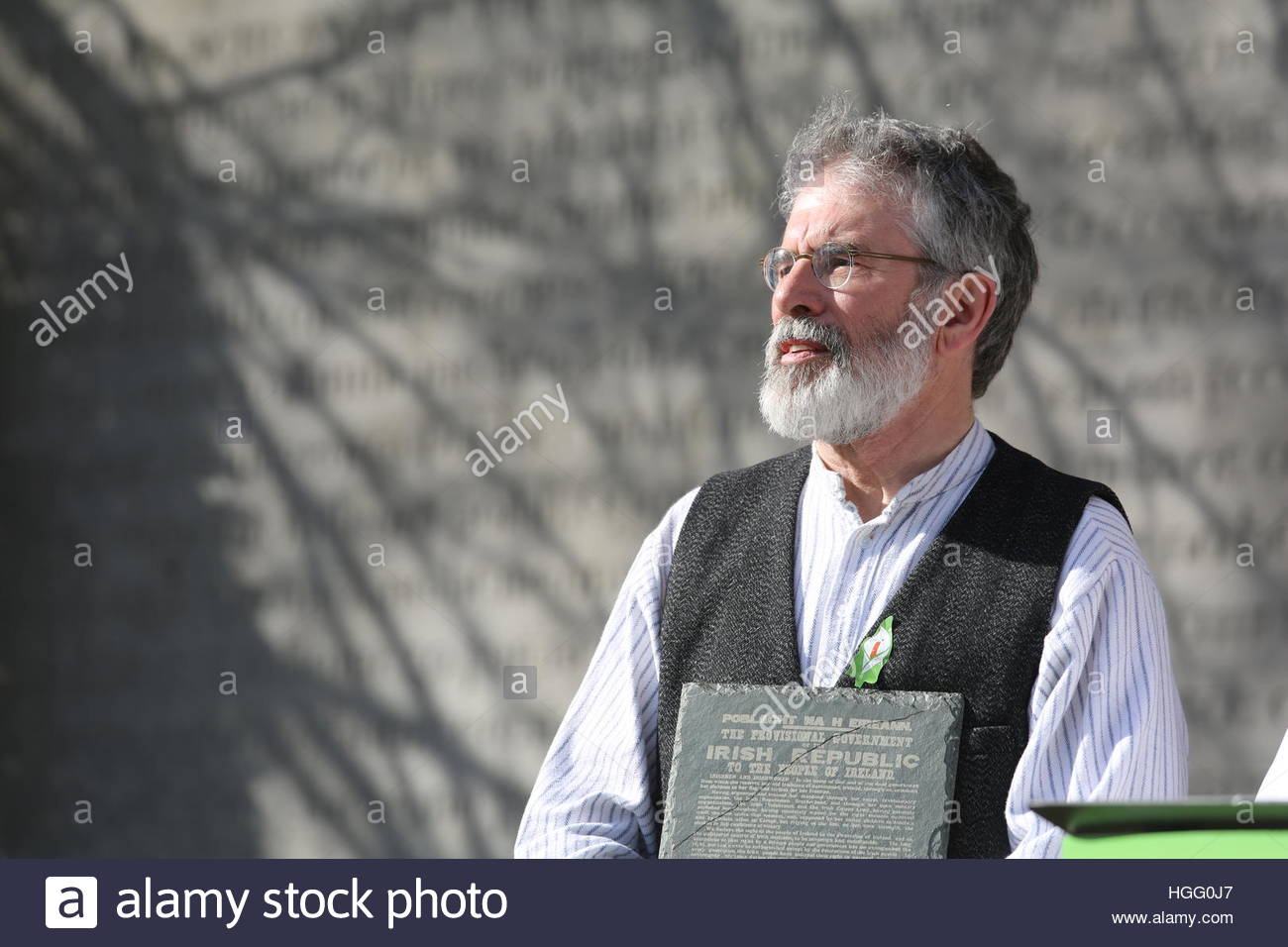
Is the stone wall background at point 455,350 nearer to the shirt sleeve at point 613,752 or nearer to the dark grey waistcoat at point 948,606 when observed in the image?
the dark grey waistcoat at point 948,606

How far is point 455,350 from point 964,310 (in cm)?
280

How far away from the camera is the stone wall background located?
4.40m

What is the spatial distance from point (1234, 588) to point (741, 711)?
7.78 feet

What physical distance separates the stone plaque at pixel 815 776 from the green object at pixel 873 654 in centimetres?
7

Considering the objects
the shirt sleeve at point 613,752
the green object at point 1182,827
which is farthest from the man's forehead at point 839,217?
the green object at point 1182,827

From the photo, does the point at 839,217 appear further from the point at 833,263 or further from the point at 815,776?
the point at 815,776

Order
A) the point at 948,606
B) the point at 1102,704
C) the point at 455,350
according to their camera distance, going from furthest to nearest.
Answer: the point at 455,350, the point at 948,606, the point at 1102,704

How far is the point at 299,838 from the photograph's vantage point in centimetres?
550

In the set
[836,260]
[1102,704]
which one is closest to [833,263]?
[836,260]

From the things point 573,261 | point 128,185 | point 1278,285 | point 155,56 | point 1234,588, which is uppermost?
point 155,56

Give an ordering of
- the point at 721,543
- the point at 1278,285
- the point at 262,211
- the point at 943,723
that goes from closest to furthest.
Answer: the point at 943,723 → the point at 721,543 → the point at 1278,285 → the point at 262,211

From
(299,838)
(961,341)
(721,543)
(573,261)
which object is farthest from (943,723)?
(299,838)

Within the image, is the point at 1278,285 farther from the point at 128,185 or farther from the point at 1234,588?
the point at 128,185

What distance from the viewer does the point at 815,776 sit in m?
2.35
